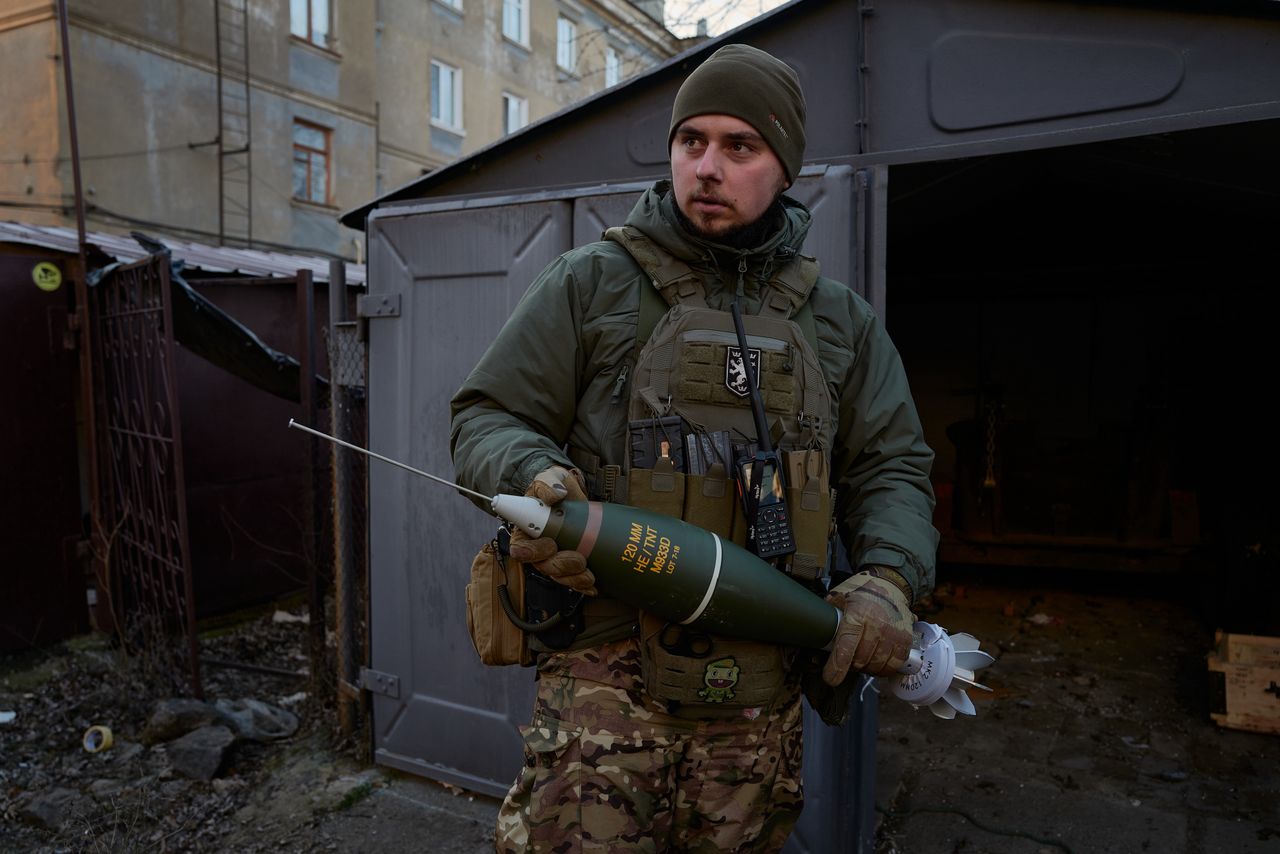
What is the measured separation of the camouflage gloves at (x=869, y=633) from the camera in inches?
66.6

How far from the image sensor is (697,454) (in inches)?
67.5

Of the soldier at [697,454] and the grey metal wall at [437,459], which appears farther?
the grey metal wall at [437,459]

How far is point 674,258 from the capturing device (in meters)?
1.89

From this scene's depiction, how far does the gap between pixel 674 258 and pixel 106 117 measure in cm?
1298

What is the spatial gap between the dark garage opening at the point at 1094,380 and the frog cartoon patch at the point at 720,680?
3758 millimetres

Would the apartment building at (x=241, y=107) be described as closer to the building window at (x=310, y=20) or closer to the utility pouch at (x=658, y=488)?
the building window at (x=310, y=20)

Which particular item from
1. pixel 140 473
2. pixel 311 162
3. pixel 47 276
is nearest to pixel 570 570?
pixel 140 473

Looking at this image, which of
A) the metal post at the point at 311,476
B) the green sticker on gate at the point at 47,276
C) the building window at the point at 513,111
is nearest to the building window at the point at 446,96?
→ the building window at the point at 513,111

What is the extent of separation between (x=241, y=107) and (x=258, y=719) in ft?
39.5

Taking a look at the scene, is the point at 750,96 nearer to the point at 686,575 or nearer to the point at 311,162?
the point at 686,575

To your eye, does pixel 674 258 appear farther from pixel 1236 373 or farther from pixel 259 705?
pixel 1236 373

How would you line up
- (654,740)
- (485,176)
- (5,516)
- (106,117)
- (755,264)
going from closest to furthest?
(654,740), (755,264), (485,176), (5,516), (106,117)

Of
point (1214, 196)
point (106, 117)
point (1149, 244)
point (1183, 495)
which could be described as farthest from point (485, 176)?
point (106, 117)

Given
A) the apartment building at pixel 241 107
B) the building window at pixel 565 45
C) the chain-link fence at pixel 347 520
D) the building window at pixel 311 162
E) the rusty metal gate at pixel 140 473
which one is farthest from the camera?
the building window at pixel 565 45
